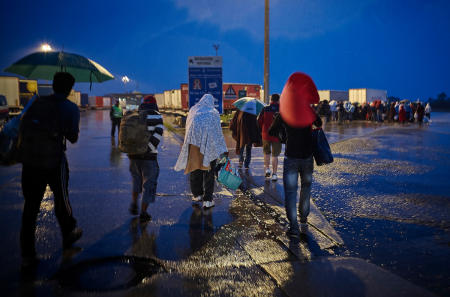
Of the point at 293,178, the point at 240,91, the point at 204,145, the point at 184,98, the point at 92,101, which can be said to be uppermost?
the point at 92,101

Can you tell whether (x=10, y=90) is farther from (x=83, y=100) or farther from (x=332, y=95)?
(x=83, y=100)

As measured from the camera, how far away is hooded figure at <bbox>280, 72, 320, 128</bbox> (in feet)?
15.0

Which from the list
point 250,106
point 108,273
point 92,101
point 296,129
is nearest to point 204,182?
Answer: point 296,129

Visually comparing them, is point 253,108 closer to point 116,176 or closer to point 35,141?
point 116,176

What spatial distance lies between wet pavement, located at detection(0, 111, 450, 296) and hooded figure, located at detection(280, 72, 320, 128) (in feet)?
4.78

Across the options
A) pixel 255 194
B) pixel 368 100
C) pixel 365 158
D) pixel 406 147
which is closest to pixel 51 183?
pixel 255 194

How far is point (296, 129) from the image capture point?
4.70 metres

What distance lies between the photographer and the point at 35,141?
12.6ft

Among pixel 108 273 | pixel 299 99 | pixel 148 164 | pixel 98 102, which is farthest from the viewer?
pixel 98 102

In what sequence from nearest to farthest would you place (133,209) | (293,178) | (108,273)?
(108,273)
(293,178)
(133,209)

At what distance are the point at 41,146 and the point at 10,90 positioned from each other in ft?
102

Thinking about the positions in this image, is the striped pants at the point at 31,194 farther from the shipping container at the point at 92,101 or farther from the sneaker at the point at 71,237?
the shipping container at the point at 92,101

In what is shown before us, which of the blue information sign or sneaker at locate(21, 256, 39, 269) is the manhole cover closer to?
sneaker at locate(21, 256, 39, 269)

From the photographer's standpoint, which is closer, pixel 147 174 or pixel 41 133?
pixel 41 133
